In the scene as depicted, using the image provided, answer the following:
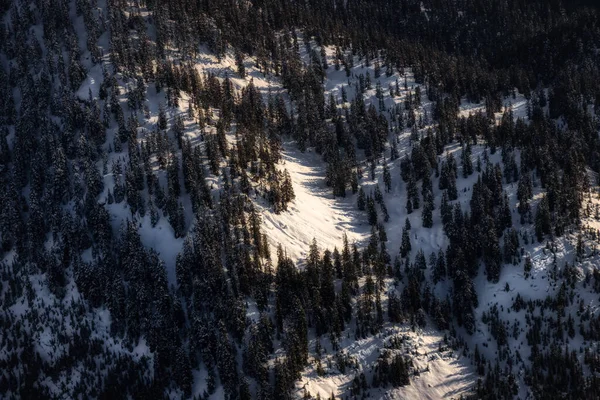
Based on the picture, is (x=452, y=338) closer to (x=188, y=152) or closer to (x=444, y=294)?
(x=444, y=294)

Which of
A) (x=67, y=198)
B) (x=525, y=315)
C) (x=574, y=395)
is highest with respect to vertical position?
(x=67, y=198)

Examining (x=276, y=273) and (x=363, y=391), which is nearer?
(x=363, y=391)

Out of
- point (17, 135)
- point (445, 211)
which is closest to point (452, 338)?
point (445, 211)

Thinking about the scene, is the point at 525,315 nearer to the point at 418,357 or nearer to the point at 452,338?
the point at 452,338

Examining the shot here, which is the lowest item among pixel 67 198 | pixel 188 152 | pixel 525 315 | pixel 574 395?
pixel 574 395

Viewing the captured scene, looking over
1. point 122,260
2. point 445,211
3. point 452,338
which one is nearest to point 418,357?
point 452,338

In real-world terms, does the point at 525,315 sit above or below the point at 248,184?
below

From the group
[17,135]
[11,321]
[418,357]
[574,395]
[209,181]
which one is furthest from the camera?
[17,135]

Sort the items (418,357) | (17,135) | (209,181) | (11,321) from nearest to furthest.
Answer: (418,357), (11,321), (209,181), (17,135)

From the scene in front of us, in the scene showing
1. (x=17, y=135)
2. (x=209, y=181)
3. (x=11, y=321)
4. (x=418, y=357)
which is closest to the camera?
(x=418, y=357)
